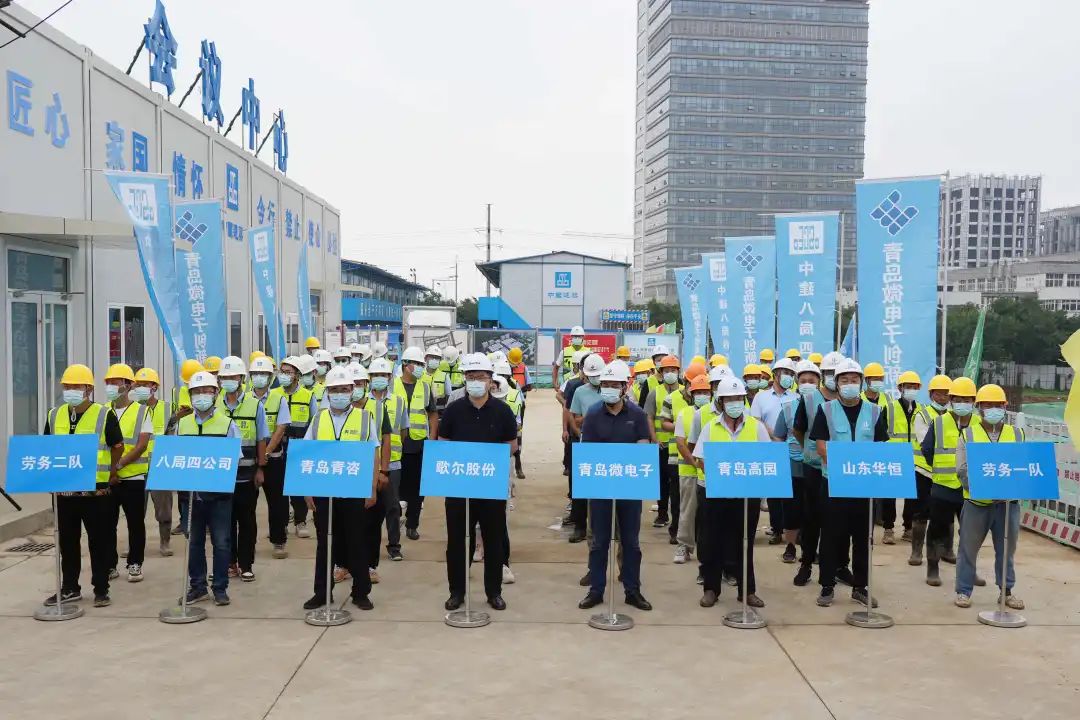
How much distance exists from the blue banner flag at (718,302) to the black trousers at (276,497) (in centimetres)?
1032

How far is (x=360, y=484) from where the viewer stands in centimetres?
647

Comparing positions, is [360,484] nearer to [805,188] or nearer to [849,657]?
[849,657]

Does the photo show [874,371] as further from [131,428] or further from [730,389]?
[131,428]

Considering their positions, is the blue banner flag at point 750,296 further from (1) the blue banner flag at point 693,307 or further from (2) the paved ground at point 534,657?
(2) the paved ground at point 534,657

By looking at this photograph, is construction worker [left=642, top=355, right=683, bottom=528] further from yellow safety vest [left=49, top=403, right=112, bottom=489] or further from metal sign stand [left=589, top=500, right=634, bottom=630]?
yellow safety vest [left=49, top=403, right=112, bottom=489]

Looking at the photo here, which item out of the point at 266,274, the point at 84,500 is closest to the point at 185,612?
the point at 84,500

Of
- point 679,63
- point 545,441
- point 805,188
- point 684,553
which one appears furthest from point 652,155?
point 684,553

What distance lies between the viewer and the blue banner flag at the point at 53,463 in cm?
645

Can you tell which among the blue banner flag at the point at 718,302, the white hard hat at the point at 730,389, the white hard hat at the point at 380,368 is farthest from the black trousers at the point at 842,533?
the blue banner flag at the point at 718,302

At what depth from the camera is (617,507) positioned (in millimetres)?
7062

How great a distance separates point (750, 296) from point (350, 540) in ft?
37.7

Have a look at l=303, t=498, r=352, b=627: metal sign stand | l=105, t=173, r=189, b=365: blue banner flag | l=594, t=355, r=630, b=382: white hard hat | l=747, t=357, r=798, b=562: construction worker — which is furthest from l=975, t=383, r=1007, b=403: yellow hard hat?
l=105, t=173, r=189, b=365: blue banner flag

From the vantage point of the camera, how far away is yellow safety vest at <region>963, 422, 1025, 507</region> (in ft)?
22.7

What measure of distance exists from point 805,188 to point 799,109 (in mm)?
11569
